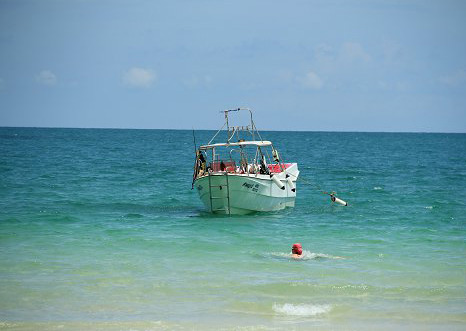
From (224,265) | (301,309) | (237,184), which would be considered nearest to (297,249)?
(224,265)

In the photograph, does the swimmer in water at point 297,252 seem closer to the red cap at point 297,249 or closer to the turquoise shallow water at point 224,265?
the red cap at point 297,249

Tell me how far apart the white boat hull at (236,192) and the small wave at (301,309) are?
40.9 ft

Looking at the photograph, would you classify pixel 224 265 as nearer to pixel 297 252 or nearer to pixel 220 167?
pixel 297 252

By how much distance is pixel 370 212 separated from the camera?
104 feet

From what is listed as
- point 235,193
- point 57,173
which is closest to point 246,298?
point 235,193

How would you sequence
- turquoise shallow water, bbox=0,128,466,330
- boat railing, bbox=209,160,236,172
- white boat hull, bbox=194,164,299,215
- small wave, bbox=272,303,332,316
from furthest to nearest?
boat railing, bbox=209,160,236,172 → white boat hull, bbox=194,164,299,215 → small wave, bbox=272,303,332,316 → turquoise shallow water, bbox=0,128,466,330

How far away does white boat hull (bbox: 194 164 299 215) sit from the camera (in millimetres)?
27344

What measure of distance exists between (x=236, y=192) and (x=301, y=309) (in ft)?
43.2

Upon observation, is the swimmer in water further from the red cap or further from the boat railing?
the boat railing

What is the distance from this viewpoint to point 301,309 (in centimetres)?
1480

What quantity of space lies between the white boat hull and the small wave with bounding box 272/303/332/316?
40.9 feet

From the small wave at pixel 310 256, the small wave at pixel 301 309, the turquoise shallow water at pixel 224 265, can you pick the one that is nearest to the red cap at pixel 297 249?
the small wave at pixel 310 256

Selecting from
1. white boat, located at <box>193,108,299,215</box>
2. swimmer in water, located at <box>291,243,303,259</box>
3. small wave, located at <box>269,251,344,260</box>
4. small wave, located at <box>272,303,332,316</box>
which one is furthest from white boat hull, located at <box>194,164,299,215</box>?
small wave, located at <box>272,303,332,316</box>

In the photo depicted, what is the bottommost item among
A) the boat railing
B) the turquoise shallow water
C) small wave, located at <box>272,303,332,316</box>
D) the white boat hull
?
small wave, located at <box>272,303,332,316</box>
